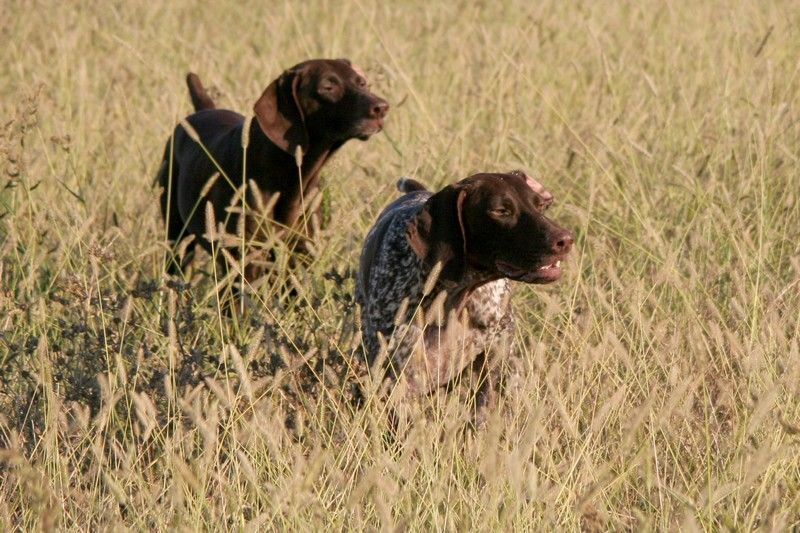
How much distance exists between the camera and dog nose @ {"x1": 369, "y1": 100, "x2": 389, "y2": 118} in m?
6.18

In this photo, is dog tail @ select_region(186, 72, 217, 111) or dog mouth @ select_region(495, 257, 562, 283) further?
dog tail @ select_region(186, 72, 217, 111)

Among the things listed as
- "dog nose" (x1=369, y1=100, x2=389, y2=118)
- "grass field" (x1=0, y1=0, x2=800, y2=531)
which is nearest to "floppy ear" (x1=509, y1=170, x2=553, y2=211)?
"grass field" (x1=0, y1=0, x2=800, y2=531)

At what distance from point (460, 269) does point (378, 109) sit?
1793mm

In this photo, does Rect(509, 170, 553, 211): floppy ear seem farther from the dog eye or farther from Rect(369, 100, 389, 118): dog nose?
the dog eye

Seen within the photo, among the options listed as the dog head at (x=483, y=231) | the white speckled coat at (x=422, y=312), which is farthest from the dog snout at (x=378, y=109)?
the dog head at (x=483, y=231)

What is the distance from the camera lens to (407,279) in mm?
4926

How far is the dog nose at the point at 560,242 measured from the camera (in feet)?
14.2

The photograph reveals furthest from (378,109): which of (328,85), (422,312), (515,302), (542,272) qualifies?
(542,272)

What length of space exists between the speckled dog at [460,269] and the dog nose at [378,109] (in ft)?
3.37

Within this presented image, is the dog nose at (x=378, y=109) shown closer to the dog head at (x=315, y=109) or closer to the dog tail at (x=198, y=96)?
→ the dog head at (x=315, y=109)

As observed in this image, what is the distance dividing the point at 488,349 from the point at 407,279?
0.37 m

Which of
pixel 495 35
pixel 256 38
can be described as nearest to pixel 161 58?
pixel 256 38

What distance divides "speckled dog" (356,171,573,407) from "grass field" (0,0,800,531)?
137 millimetres

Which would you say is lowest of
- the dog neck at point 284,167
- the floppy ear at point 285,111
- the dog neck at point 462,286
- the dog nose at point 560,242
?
the dog neck at point 284,167
